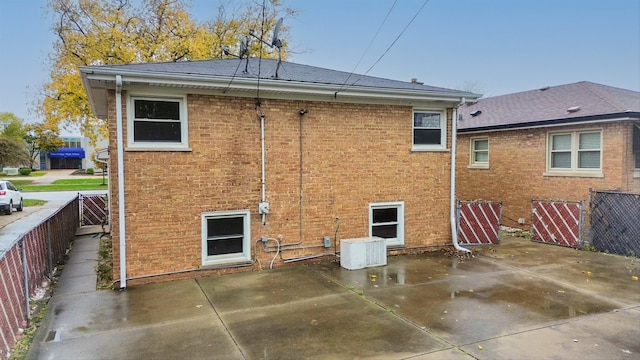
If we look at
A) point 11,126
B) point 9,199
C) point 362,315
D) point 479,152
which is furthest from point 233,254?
point 11,126

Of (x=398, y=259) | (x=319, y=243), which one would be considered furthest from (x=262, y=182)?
(x=398, y=259)

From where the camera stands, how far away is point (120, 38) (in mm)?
21375

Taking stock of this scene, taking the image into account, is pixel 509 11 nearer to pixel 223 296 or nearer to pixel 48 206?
pixel 223 296

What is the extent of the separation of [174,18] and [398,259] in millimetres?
21754

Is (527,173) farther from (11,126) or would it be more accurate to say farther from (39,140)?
(11,126)

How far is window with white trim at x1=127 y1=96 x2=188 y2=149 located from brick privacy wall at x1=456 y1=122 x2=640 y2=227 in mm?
11128

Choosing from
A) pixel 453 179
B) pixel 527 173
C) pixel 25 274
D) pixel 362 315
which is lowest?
pixel 362 315

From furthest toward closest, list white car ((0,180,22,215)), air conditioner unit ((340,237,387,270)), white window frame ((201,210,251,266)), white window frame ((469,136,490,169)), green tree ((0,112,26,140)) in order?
green tree ((0,112,26,140)) → white car ((0,180,22,215)) → white window frame ((469,136,490,169)) → air conditioner unit ((340,237,387,270)) → white window frame ((201,210,251,266))

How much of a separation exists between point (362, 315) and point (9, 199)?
2030 centimetres

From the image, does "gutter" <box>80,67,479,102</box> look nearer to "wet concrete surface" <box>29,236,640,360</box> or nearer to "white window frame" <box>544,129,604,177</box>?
"wet concrete surface" <box>29,236,640,360</box>

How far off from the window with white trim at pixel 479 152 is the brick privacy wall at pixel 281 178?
579 centimetres

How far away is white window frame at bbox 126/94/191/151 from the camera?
723 centimetres

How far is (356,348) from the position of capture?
465cm

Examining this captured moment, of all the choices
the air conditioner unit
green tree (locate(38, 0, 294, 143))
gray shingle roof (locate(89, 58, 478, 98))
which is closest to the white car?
green tree (locate(38, 0, 294, 143))
